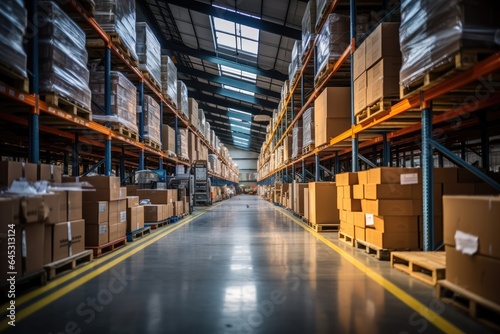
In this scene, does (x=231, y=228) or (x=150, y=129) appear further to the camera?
(x=150, y=129)

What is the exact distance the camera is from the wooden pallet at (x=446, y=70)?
319cm

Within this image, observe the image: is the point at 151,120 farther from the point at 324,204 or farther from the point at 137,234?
the point at 324,204

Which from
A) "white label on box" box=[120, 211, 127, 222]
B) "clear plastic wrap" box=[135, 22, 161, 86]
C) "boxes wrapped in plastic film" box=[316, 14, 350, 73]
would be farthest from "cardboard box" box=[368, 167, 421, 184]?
"clear plastic wrap" box=[135, 22, 161, 86]

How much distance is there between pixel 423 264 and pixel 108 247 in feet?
14.9

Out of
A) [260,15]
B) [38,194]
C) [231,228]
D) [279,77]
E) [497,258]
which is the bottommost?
[231,228]

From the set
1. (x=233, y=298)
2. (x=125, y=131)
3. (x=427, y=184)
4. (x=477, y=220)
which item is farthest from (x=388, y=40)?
(x=125, y=131)

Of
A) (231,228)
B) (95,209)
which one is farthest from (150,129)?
(95,209)

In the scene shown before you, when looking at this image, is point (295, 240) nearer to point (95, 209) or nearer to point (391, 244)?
point (391, 244)

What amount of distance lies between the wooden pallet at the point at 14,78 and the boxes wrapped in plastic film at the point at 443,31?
4.68 meters

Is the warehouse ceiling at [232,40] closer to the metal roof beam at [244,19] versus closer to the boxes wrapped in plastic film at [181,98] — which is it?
the metal roof beam at [244,19]

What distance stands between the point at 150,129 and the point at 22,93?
17.0ft

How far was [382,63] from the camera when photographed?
15.9ft

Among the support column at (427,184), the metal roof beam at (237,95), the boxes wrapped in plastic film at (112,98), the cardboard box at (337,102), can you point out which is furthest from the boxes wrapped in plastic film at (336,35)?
the metal roof beam at (237,95)

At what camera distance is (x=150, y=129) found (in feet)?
30.5
